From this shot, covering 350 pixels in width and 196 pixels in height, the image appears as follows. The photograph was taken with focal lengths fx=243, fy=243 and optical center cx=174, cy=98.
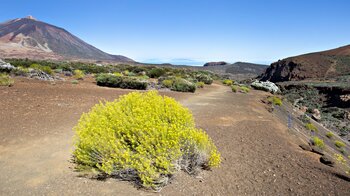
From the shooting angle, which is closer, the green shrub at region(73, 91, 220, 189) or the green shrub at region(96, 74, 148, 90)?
the green shrub at region(73, 91, 220, 189)

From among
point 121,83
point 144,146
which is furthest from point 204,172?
point 121,83

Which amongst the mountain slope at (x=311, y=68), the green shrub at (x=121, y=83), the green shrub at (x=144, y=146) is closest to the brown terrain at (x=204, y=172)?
the green shrub at (x=144, y=146)

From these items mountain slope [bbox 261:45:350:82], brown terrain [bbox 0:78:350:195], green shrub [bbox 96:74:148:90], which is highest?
mountain slope [bbox 261:45:350:82]

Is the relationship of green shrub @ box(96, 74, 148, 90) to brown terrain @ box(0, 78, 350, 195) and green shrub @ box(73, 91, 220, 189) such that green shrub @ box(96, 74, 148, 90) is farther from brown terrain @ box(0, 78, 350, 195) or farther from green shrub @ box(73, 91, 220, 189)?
green shrub @ box(73, 91, 220, 189)

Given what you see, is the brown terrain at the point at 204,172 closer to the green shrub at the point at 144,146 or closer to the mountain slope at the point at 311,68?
the green shrub at the point at 144,146

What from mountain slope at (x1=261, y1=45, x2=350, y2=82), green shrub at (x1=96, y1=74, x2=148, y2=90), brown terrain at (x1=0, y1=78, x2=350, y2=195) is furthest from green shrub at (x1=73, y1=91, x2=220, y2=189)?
mountain slope at (x1=261, y1=45, x2=350, y2=82)

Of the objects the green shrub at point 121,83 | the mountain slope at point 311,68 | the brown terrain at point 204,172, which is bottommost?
the brown terrain at point 204,172

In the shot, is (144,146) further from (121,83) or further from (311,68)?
(311,68)

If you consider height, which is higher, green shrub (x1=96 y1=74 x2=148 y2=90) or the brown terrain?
green shrub (x1=96 y1=74 x2=148 y2=90)

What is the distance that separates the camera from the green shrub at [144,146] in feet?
11.7

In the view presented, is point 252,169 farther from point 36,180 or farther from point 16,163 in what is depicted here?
point 16,163

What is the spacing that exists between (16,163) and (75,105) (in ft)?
17.1

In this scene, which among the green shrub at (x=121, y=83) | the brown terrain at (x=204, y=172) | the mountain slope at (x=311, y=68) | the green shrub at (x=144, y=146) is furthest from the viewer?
the mountain slope at (x=311, y=68)

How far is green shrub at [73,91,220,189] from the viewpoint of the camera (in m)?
3.57
